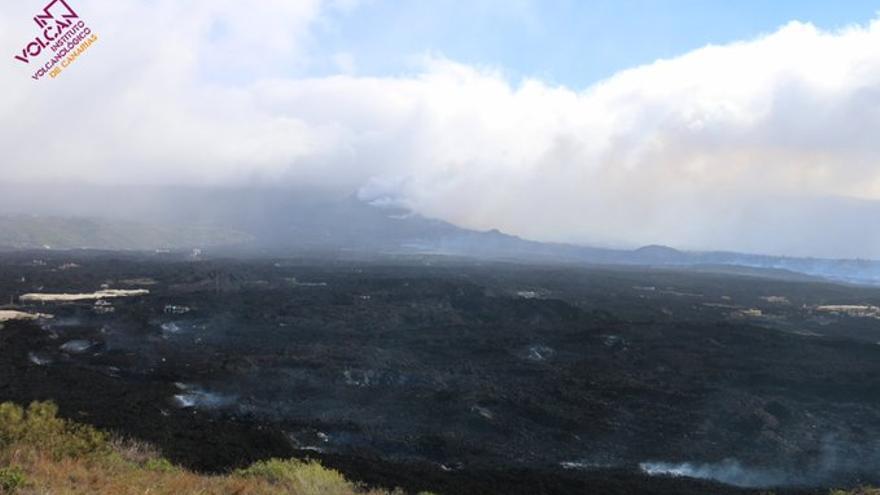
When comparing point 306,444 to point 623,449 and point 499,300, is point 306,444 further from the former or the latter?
point 499,300

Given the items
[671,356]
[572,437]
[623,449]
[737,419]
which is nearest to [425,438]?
[572,437]

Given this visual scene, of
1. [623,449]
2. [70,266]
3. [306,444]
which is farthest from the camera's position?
[70,266]

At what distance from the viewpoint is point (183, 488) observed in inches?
377

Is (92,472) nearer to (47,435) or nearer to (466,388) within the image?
(47,435)

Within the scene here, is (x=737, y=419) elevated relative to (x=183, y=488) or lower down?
lower down

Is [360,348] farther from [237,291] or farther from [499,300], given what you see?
[237,291]

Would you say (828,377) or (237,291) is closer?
(828,377)

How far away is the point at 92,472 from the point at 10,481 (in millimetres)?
2379

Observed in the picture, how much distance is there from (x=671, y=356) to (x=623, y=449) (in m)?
17.6

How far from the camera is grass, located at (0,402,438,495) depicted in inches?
334

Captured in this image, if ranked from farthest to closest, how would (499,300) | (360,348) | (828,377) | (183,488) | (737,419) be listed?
1. (499,300)
2. (360,348)
3. (828,377)
4. (737,419)
5. (183,488)

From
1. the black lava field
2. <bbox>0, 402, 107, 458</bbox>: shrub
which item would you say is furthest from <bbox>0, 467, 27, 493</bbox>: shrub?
the black lava field

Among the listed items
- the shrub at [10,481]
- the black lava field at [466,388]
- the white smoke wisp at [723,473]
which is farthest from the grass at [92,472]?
the white smoke wisp at [723,473]

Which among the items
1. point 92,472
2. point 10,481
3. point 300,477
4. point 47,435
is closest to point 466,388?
point 300,477
